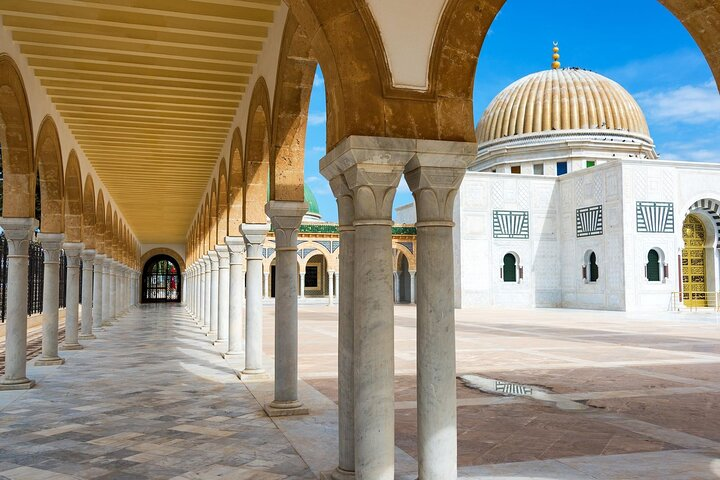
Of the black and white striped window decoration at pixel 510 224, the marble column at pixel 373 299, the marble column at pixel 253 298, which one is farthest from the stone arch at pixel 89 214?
the black and white striped window decoration at pixel 510 224

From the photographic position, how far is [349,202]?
4074 millimetres

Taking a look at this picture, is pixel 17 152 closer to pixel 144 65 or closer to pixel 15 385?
pixel 144 65

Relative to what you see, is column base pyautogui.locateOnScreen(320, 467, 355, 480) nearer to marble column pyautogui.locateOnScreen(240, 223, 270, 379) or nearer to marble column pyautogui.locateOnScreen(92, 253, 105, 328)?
marble column pyautogui.locateOnScreen(240, 223, 270, 379)

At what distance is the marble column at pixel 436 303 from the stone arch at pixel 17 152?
230 inches

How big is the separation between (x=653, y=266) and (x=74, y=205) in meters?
24.7

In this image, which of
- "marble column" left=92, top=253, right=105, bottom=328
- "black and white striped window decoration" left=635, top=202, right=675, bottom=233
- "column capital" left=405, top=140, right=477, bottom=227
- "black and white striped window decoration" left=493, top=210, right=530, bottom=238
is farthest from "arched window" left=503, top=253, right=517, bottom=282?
"column capital" left=405, top=140, right=477, bottom=227

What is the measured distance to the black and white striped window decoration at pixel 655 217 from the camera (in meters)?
27.8

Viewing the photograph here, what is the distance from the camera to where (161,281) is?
44531 millimetres

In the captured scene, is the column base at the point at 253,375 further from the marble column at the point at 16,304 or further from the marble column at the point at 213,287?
the marble column at the point at 213,287

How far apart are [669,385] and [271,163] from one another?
19.0 ft

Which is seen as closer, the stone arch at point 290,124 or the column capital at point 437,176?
the column capital at point 437,176

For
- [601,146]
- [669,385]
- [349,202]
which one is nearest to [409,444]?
[349,202]

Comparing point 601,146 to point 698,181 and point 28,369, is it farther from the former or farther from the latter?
point 28,369

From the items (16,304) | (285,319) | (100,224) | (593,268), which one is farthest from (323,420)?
(593,268)
